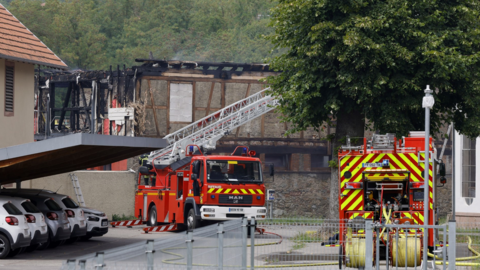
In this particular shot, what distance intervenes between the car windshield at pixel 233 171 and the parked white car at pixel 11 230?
7.63m

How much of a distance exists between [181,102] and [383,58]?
2062 cm

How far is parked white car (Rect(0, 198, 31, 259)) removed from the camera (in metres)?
16.0

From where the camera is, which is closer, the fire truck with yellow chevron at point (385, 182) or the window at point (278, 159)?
the fire truck with yellow chevron at point (385, 182)

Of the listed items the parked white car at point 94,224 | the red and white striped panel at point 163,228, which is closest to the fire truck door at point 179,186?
the red and white striped panel at point 163,228

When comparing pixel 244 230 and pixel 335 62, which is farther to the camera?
pixel 335 62

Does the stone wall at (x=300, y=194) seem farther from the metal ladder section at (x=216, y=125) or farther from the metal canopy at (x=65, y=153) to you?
the metal canopy at (x=65, y=153)

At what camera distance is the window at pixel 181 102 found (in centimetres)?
3938

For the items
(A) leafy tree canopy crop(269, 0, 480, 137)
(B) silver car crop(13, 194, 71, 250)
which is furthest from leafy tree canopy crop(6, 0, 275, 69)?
(B) silver car crop(13, 194, 71, 250)

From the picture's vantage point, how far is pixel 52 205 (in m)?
18.9

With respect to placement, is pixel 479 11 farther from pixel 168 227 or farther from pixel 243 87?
pixel 243 87

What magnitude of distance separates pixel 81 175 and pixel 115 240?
8.58 metres

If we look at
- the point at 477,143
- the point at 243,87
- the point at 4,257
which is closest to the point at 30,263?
the point at 4,257

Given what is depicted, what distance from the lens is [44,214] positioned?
722 inches

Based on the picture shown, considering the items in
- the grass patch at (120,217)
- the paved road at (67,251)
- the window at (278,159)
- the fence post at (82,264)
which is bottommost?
the grass patch at (120,217)
